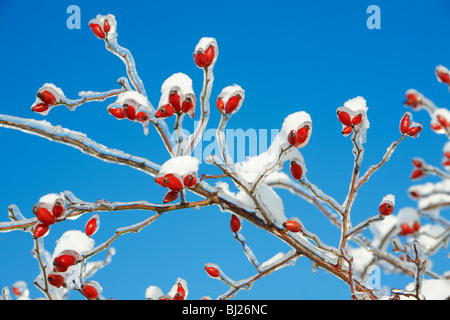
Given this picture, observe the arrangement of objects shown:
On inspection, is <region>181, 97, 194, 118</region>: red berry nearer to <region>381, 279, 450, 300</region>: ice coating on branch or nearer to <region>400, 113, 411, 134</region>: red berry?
<region>400, 113, 411, 134</region>: red berry

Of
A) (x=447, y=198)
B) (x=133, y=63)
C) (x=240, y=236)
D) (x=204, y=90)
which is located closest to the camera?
(x=204, y=90)

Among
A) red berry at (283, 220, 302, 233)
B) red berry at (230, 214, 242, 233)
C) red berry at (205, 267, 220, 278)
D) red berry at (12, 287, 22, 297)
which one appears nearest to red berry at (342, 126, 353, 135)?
red berry at (283, 220, 302, 233)

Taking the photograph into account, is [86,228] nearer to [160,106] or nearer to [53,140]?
[53,140]

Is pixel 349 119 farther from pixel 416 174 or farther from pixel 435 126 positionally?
pixel 416 174

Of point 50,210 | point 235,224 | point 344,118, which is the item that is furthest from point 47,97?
point 344,118

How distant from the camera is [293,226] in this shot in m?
1.22

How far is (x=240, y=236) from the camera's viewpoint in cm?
146

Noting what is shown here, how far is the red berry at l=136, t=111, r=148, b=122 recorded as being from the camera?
1249 millimetres

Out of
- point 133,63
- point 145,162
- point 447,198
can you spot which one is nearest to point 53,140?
point 145,162

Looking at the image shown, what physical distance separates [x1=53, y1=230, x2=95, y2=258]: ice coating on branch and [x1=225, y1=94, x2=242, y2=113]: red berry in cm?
71

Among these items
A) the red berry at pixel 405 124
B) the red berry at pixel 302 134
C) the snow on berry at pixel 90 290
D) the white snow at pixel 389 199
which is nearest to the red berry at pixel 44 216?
the snow on berry at pixel 90 290

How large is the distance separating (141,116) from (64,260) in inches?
22.1
